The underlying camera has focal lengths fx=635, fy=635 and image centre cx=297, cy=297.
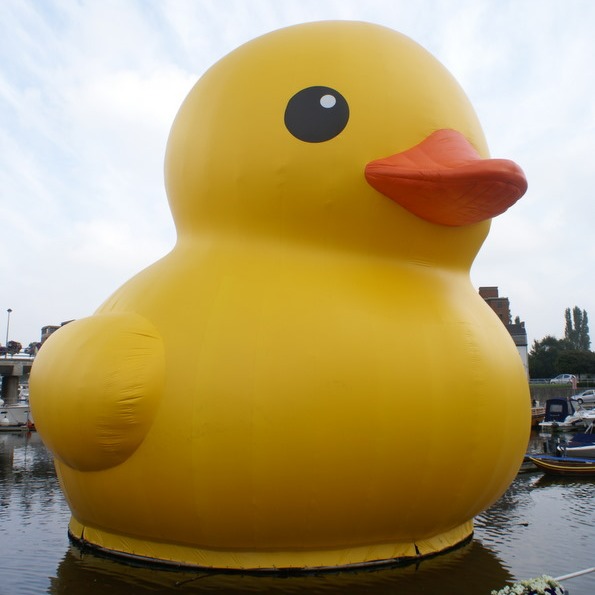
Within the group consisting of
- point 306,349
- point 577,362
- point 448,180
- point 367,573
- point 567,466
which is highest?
point 448,180

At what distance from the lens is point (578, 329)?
78.0m

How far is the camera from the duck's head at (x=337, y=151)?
6.15 meters

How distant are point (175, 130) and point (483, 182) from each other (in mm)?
3727

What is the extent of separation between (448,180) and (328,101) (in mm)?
→ 1509

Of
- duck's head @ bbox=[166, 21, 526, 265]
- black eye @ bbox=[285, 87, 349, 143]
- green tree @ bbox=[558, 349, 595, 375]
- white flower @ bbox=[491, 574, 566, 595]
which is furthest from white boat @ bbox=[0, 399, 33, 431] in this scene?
green tree @ bbox=[558, 349, 595, 375]

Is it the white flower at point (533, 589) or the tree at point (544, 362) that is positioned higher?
the tree at point (544, 362)

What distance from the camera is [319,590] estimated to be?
18.1ft

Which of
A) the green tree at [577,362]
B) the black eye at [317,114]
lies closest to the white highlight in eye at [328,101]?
the black eye at [317,114]

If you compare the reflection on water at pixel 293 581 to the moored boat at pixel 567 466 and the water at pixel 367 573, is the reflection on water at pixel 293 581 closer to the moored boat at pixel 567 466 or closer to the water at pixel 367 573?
the water at pixel 367 573

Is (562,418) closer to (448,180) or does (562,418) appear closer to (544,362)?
(448,180)

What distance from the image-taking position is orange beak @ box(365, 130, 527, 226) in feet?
18.2

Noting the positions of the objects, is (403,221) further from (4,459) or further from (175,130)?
(4,459)

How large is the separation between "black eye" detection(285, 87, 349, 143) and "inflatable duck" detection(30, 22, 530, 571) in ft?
0.07

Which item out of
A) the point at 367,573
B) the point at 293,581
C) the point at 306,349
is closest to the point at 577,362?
the point at 367,573
